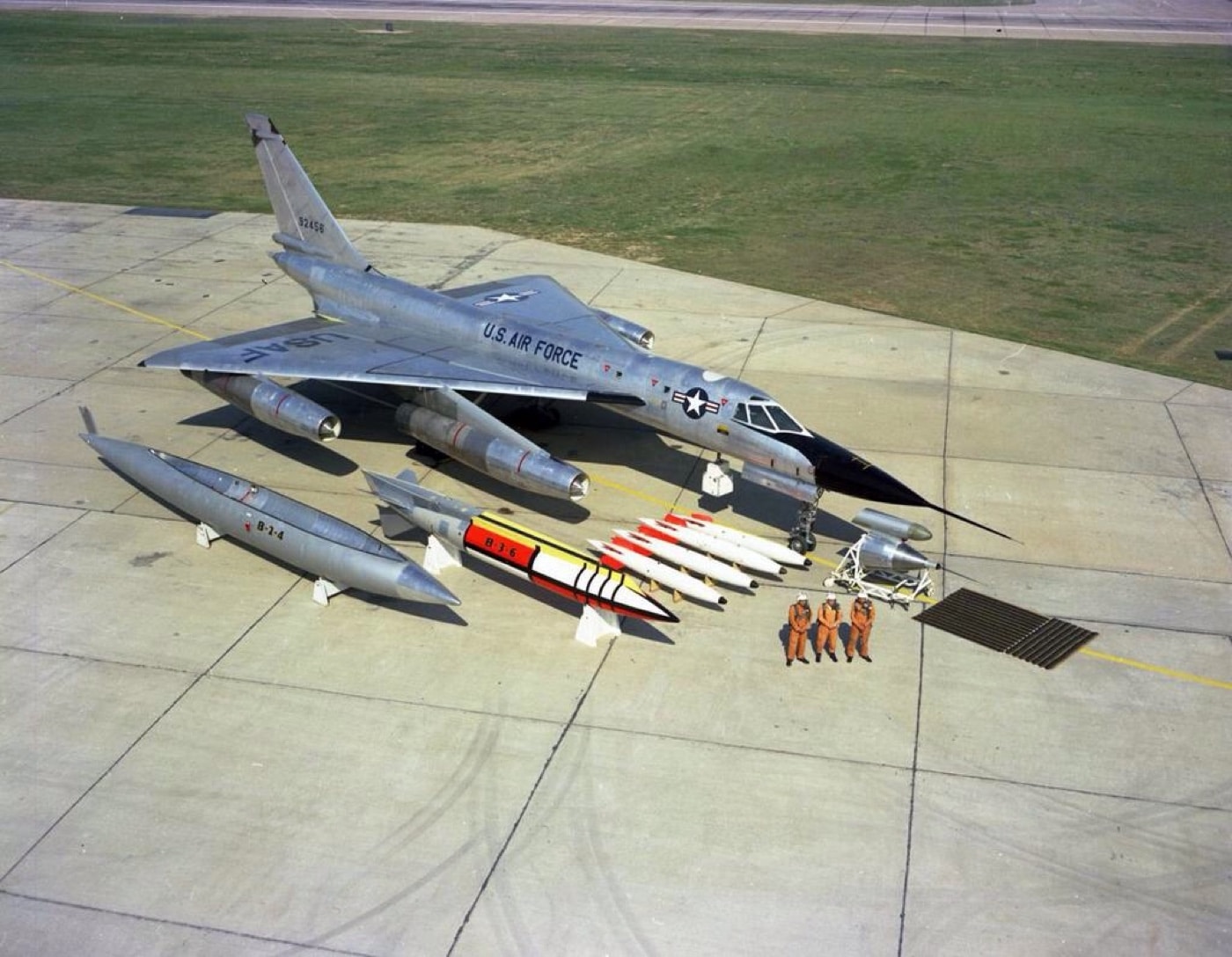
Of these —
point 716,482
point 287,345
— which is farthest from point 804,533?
point 287,345

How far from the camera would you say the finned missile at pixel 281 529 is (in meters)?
17.5

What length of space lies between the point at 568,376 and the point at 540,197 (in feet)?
73.2

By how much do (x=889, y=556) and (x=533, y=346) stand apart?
313 inches

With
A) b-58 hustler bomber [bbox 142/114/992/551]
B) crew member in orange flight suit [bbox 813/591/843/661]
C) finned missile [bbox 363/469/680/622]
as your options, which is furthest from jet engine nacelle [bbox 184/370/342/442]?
crew member in orange flight suit [bbox 813/591/843/661]

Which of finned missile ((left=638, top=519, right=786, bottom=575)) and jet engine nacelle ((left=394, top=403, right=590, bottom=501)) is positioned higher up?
jet engine nacelle ((left=394, top=403, right=590, bottom=501))

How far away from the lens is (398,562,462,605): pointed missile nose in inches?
674

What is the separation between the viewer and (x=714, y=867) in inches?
524

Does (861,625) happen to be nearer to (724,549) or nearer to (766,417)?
(724,549)

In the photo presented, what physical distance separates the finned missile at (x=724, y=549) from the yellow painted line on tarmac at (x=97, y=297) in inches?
585

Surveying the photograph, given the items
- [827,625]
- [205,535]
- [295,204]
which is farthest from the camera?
[295,204]

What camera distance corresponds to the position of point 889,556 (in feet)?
60.5

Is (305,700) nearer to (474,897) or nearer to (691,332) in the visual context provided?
(474,897)

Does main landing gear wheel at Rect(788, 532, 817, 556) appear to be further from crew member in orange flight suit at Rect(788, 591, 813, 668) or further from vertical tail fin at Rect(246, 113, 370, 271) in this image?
vertical tail fin at Rect(246, 113, 370, 271)

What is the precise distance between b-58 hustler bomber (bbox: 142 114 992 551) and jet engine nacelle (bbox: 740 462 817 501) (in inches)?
0.8
